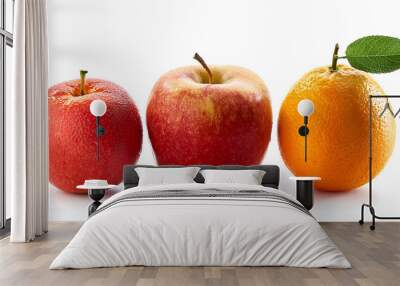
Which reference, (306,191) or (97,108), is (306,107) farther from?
(97,108)

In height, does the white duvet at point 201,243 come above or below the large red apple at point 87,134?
below

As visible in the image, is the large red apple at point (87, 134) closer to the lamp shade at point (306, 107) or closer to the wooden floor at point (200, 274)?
the wooden floor at point (200, 274)

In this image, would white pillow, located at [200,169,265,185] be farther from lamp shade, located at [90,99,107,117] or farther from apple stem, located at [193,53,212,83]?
lamp shade, located at [90,99,107,117]

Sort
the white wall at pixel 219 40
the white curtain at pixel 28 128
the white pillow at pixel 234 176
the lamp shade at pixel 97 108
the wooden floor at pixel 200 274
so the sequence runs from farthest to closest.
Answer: the white wall at pixel 219 40 → the lamp shade at pixel 97 108 → the white pillow at pixel 234 176 → the white curtain at pixel 28 128 → the wooden floor at pixel 200 274

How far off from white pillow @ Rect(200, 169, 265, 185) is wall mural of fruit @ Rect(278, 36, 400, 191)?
56 centimetres

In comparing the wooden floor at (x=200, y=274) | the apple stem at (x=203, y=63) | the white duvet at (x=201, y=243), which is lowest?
the wooden floor at (x=200, y=274)

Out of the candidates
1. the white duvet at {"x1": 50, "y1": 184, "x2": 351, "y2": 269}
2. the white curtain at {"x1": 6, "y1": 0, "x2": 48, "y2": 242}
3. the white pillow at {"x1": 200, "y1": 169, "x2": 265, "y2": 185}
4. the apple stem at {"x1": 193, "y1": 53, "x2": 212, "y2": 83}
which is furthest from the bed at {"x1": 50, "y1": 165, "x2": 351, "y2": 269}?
the apple stem at {"x1": 193, "y1": 53, "x2": 212, "y2": 83}

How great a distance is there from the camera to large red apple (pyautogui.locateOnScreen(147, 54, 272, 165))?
556 centimetres

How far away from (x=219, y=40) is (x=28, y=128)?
227cm

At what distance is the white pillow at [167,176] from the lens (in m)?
5.58

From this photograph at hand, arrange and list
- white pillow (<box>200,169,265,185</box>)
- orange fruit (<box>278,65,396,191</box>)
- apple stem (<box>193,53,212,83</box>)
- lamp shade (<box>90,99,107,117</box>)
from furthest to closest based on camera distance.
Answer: apple stem (<box>193,53,212,83</box>) < orange fruit (<box>278,65,396,191</box>) < lamp shade (<box>90,99,107,117</box>) < white pillow (<box>200,169,265,185</box>)

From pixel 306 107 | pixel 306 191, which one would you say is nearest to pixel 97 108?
pixel 306 107

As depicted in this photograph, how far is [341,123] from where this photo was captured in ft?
18.9

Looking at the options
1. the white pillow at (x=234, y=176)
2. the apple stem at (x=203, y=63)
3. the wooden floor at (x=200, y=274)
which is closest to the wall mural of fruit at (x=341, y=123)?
the white pillow at (x=234, y=176)
